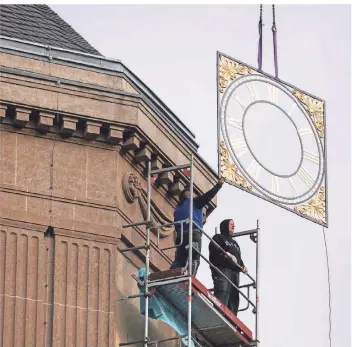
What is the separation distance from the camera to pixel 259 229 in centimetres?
4322

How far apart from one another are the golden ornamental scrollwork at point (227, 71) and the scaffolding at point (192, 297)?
209 cm

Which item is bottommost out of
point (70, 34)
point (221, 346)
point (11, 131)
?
point (221, 346)

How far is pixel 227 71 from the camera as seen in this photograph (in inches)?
1750

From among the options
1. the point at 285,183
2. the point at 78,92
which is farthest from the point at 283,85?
the point at 78,92

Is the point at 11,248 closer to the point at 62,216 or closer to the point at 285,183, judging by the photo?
the point at 62,216

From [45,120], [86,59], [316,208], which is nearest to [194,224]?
[45,120]

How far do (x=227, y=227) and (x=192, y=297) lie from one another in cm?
211

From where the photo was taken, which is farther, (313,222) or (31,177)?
(313,222)

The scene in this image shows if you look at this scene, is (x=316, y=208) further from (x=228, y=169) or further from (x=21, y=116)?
(x=21, y=116)

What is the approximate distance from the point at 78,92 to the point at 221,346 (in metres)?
4.69

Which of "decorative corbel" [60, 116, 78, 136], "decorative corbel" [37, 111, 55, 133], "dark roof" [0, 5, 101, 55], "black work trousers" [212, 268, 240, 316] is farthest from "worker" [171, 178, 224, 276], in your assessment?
"dark roof" [0, 5, 101, 55]

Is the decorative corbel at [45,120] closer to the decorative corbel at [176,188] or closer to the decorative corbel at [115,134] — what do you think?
the decorative corbel at [115,134]

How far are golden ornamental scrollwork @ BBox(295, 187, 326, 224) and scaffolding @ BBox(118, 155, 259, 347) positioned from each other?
7.78 feet

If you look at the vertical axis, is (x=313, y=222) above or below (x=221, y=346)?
above
